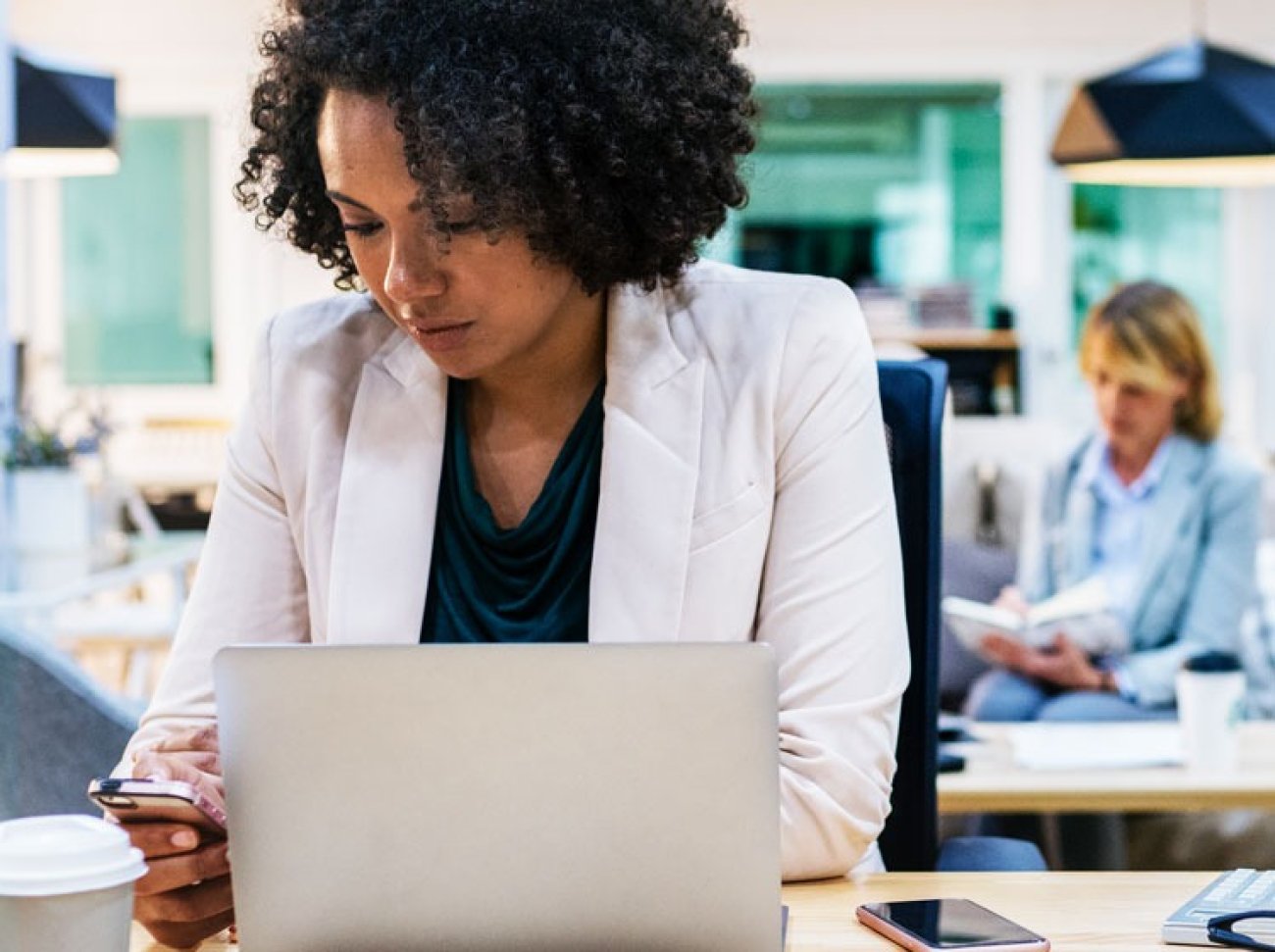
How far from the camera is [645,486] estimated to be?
5.20 ft

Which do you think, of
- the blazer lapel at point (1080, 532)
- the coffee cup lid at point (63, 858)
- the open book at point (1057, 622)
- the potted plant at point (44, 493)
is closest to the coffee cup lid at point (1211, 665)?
the open book at point (1057, 622)

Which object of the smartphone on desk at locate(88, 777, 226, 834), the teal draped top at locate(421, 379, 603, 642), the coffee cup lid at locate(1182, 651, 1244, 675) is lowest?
the coffee cup lid at locate(1182, 651, 1244, 675)

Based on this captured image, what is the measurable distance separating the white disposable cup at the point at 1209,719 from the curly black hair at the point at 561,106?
4.09ft

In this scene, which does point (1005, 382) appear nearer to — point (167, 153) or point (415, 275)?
point (167, 153)

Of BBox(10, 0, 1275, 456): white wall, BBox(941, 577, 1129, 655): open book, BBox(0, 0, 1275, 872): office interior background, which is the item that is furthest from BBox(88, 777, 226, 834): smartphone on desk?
BBox(10, 0, 1275, 456): white wall

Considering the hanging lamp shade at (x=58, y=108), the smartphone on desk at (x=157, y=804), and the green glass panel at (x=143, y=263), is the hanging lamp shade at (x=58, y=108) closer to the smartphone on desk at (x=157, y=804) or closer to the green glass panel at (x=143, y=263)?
the green glass panel at (x=143, y=263)

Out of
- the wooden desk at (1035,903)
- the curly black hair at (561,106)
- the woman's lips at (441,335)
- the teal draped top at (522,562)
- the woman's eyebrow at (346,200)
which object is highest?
the curly black hair at (561,106)

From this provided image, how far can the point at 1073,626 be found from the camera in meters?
3.53

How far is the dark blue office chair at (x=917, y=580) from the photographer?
1.73m

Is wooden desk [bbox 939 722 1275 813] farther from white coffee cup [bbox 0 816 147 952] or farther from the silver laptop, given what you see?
white coffee cup [bbox 0 816 147 952]

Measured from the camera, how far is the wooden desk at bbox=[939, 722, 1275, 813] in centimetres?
235

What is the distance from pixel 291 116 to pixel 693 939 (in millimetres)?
983

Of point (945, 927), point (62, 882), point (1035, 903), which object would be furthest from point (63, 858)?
point (1035, 903)

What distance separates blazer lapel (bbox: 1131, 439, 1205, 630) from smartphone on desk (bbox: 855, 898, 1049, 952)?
2.52 metres
